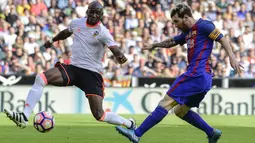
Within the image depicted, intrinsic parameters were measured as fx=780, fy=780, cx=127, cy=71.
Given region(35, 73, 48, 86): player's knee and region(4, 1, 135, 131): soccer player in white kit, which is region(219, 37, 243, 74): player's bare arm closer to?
region(4, 1, 135, 131): soccer player in white kit

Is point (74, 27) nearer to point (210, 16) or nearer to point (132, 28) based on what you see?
point (132, 28)

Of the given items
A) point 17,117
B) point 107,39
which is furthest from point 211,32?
point 17,117

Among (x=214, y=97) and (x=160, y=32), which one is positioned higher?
(x=160, y=32)

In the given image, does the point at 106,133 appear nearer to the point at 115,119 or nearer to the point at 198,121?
the point at 115,119

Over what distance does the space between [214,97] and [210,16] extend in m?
4.88

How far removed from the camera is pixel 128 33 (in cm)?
2394

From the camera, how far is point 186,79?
10453 millimetres

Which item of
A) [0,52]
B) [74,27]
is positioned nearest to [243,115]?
[0,52]

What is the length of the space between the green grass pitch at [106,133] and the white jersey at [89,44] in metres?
1.18

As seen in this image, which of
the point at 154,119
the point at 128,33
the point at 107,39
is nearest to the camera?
the point at 154,119

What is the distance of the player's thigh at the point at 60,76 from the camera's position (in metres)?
11.6

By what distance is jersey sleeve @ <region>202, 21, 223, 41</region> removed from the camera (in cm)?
1037

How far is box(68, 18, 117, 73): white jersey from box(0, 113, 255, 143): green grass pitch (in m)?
1.18

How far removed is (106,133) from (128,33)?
10.6 m
